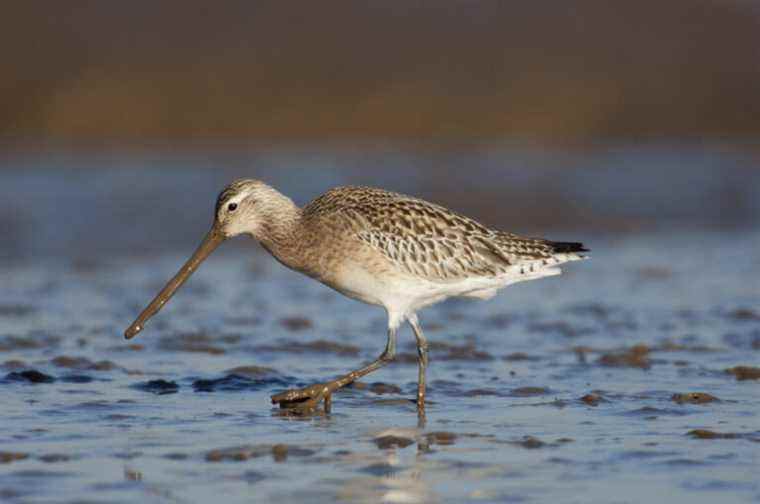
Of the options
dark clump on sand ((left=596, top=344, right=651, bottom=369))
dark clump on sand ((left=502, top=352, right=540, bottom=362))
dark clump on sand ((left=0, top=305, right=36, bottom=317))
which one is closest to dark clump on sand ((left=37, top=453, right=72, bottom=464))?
dark clump on sand ((left=502, top=352, right=540, bottom=362))

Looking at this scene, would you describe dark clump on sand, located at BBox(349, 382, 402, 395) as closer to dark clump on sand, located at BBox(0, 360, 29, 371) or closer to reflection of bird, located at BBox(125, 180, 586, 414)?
reflection of bird, located at BBox(125, 180, 586, 414)

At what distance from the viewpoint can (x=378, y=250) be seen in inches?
416

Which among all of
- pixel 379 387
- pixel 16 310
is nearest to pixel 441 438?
pixel 379 387

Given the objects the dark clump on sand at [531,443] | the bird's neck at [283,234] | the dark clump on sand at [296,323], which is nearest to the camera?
the dark clump on sand at [531,443]

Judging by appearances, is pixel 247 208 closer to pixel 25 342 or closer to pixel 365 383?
pixel 365 383

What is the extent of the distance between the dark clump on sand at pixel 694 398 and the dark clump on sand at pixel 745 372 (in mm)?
912

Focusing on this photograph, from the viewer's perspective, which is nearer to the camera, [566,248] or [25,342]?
[566,248]

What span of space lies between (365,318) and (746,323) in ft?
11.2

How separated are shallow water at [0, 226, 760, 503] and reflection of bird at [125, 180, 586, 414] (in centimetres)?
64

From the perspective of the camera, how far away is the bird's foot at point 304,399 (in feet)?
33.6

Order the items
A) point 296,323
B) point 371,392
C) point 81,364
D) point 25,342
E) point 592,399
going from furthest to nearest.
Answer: point 296,323 < point 25,342 < point 81,364 < point 371,392 < point 592,399

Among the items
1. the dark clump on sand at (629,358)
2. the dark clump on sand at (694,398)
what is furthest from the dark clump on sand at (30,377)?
the dark clump on sand at (694,398)

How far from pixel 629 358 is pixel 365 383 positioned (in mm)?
2181

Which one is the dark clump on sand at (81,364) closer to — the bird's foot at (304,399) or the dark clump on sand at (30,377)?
the dark clump on sand at (30,377)
